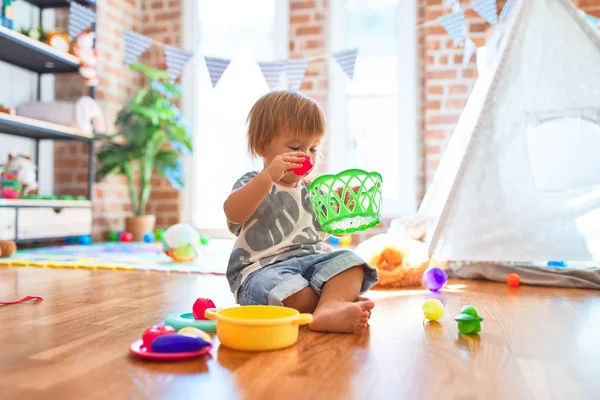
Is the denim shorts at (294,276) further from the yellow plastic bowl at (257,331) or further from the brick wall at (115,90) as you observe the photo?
the brick wall at (115,90)

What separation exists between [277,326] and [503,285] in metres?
1.17

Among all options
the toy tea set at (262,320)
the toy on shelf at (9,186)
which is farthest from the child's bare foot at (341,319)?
the toy on shelf at (9,186)

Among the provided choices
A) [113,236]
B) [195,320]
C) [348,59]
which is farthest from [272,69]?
[195,320]

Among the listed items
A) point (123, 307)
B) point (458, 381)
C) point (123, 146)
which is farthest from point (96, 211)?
point (458, 381)

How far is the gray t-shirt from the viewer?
1288 mm

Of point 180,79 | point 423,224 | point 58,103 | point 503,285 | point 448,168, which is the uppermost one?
point 180,79

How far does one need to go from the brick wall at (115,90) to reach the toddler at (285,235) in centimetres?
275

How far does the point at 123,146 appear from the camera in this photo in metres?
3.68

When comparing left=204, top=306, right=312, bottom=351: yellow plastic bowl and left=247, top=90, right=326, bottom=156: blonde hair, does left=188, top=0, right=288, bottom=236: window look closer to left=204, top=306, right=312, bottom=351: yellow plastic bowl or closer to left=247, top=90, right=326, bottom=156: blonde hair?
left=247, top=90, right=326, bottom=156: blonde hair

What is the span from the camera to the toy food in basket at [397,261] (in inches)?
72.2

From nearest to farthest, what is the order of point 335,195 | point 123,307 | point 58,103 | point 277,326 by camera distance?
point 277,326
point 335,195
point 123,307
point 58,103

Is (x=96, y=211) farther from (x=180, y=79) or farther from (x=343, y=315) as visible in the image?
(x=343, y=315)

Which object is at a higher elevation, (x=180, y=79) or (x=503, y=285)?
(x=180, y=79)

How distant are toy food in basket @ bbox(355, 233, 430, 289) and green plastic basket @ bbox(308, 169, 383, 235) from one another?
0.63 m
